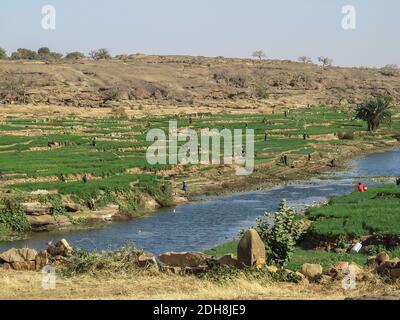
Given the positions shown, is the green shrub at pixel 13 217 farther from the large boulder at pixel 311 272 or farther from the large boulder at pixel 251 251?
the large boulder at pixel 311 272

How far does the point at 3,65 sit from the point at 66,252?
8840 centimetres

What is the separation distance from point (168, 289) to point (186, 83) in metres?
95.8

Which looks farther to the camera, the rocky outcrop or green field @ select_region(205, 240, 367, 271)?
green field @ select_region(205, 240, 367, 271)

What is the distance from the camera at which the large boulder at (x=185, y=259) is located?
16594mm

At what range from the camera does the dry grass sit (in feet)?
41.9

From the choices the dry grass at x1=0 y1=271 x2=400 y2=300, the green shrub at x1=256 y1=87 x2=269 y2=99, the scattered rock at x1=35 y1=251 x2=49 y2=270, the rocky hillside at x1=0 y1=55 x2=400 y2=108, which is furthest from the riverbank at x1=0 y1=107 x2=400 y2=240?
the green shrub at x1=256 y1=87 x2=269 y2=99

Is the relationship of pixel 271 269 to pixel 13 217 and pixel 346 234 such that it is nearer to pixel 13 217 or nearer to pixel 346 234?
pixel 346 234

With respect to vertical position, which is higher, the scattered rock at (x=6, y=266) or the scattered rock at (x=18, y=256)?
the scattered rock at (x=18, y=256)

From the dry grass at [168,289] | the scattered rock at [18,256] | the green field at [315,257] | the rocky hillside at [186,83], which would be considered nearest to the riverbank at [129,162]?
the green field at [315,257]

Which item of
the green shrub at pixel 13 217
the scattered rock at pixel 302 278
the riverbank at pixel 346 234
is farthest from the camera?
the green shrub at pixel 13 217

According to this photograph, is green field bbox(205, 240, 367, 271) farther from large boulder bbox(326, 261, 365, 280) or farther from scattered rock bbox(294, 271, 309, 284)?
scattered rock bbox(294, 271, 309, 284)

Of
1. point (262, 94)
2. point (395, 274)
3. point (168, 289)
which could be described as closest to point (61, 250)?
point (168, 289)

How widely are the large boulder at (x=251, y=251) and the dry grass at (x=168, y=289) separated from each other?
4.22 feet

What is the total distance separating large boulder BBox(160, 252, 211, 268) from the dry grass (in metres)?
1.58
